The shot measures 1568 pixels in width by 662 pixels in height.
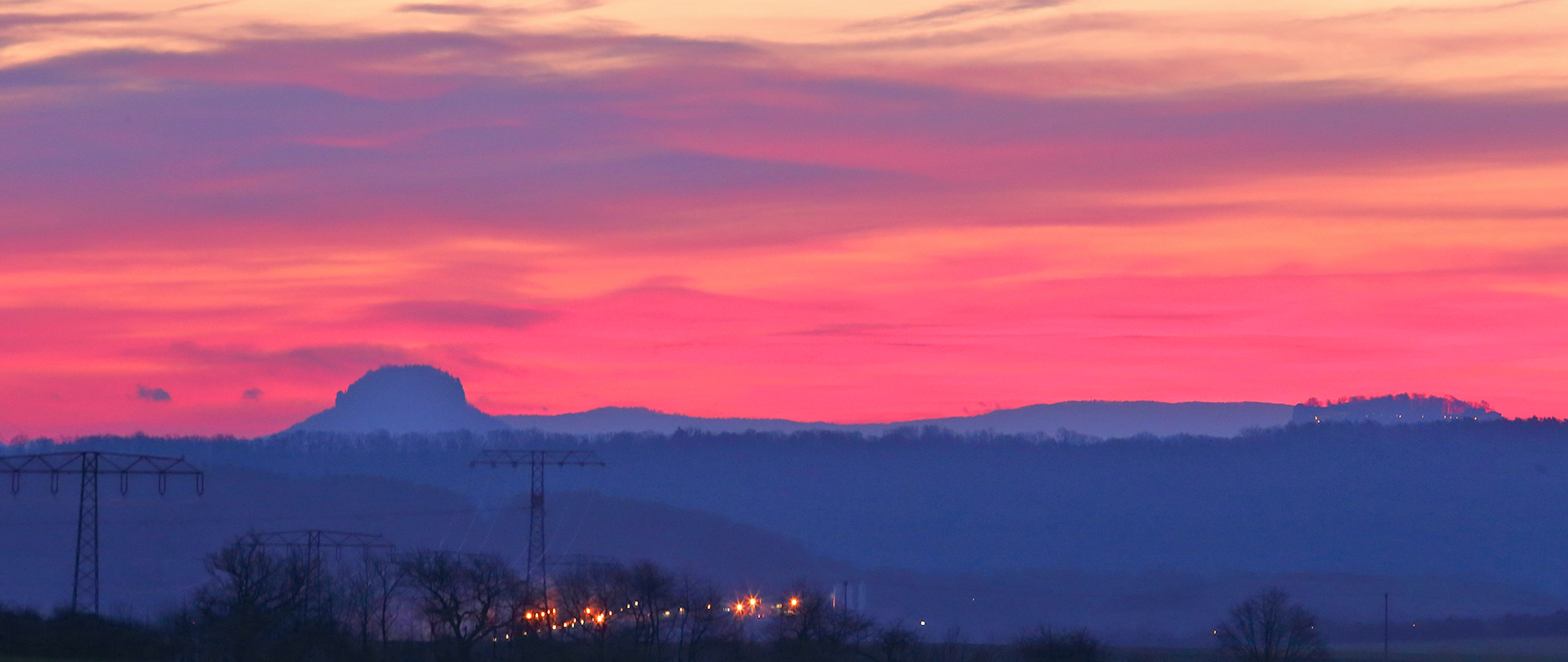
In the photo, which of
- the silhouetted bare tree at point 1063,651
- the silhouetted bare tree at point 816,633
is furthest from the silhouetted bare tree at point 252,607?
the silhouetted bare tree at point 1063,651

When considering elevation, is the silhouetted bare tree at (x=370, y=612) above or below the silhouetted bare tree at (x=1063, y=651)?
above

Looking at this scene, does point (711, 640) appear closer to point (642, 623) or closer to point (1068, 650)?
point (642, 623)

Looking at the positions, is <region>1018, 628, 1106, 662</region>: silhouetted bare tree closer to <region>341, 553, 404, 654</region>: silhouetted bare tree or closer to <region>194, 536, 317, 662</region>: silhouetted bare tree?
<region>341, 553, 404, 654</region>: silhouetted bare tree

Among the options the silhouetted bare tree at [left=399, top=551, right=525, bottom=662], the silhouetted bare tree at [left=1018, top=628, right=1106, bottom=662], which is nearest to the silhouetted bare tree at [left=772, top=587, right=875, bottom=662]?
the silhouetted bare tree at [left=1018, top=628, right=1106, bottom=662]

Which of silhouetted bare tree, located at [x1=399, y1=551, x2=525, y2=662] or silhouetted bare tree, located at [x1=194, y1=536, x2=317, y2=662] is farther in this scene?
silhouetted bare tree, located at [x1=399, y1=551, x2=525, y2=662]

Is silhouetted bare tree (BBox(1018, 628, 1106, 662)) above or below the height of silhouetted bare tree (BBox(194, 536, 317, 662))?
below

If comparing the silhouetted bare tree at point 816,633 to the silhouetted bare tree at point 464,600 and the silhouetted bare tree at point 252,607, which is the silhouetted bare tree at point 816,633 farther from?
the silhouetted bare tree at point 252,607

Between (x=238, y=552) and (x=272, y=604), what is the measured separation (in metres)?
4.52

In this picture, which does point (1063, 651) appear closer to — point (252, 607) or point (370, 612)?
point (252, 607)

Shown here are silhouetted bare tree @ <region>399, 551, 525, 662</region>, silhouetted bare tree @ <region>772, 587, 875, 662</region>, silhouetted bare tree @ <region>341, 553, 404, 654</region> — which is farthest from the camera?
silhouetted bare tree @ <region>772, 587, 875, 662</region>

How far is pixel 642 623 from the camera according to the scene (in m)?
161

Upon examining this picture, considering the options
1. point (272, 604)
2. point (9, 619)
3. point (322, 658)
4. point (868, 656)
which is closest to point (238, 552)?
point (272, 604)

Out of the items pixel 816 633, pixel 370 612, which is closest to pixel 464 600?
pixel 370 612

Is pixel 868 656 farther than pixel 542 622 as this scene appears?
No
